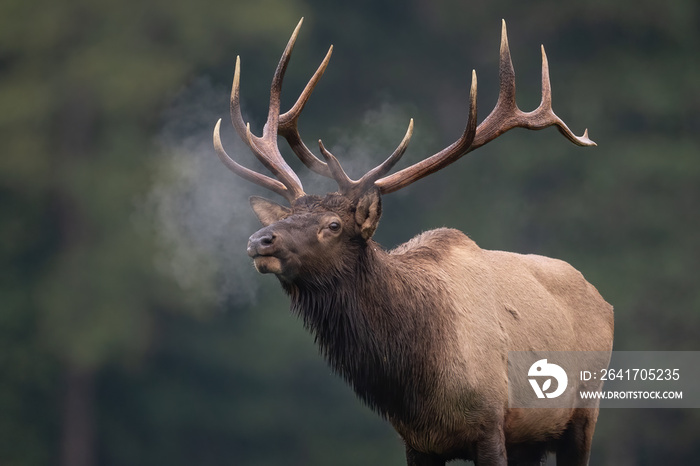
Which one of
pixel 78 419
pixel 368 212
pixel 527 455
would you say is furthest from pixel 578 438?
pixel 78 419

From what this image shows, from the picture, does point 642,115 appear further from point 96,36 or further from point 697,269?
point 96,36

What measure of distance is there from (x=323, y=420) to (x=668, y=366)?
455 cm

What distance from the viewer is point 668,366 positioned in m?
13.2

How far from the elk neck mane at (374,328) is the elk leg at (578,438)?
1226 millimetres

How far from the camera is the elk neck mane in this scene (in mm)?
5133

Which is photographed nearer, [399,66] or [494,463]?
[494,463]

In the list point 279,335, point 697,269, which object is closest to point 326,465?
point 279,335

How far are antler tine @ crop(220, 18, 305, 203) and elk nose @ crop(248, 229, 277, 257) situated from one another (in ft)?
2.24

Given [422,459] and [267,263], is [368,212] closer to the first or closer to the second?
[267,263]

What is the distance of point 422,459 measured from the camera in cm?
548

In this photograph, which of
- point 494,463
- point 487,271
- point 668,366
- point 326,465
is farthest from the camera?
point 326,465

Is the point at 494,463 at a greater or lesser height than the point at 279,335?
lesser

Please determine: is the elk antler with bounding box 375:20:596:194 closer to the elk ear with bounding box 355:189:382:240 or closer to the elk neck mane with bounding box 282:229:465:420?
the elk ear with bounding box 355:189:382:240

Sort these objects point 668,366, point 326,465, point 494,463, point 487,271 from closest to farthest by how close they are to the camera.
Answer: point 494,463
point 487,271
point 668,366
point 326,465
